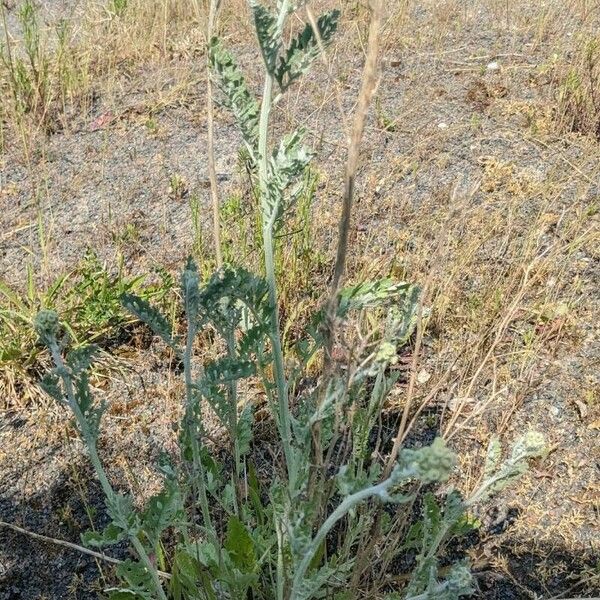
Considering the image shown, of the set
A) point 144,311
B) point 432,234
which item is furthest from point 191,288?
point 432,234

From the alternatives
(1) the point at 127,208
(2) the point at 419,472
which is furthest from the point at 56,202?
(2) the point at 419,472

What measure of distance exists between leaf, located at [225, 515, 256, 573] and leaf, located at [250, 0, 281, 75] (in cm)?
86

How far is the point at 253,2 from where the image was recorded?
3.22 ft

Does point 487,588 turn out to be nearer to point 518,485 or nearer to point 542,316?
→ point 518,485

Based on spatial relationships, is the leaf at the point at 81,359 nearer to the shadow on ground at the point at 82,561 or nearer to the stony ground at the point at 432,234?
the stony ground at the point at 432,234

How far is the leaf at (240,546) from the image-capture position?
4.35 feet

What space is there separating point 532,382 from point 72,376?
1654mm

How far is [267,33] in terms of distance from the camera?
3.22ft

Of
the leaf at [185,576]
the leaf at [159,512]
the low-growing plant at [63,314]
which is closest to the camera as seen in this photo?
the leaf at [159,512]

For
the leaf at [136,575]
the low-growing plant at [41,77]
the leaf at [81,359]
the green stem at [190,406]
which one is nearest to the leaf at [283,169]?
the green stem at [190,406]

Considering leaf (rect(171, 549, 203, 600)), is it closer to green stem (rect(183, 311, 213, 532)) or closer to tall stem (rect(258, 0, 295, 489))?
green stem (rect(183, 311, 213, 532))

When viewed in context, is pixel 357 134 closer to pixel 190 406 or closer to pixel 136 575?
pixel 190 406

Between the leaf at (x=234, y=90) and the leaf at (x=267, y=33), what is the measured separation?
0.19 ft

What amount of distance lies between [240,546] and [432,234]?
5.85 feet
